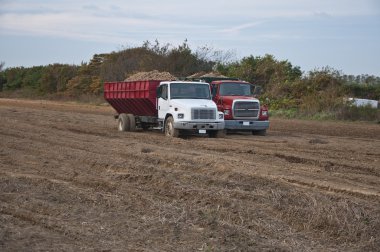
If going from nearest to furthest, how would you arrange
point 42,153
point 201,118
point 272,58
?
point 42,153 < point 201,118 < point 272,58

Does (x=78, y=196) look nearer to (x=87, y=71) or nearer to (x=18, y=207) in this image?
(x=18, y=207)

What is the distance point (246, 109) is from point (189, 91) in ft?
7.88

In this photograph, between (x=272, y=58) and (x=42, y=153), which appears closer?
(x=42, y=153)

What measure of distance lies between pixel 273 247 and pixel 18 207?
3863 millimetres

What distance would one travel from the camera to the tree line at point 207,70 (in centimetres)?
3947

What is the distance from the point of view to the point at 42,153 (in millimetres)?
16062

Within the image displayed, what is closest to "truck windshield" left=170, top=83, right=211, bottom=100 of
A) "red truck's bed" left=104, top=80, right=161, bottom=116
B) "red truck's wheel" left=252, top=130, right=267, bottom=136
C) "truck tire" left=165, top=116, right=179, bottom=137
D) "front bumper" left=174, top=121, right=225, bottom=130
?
"truck tire" left=165, top=116, right=179, bottom=137

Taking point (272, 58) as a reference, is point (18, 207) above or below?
below

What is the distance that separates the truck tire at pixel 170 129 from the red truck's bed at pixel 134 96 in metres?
1.05

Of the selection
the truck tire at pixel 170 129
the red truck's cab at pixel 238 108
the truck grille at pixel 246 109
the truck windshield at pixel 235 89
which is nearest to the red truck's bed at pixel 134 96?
the truck tire at pixel 170 129

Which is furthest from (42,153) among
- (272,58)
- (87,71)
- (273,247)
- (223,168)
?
(87,71)

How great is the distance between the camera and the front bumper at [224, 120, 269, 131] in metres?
23.8

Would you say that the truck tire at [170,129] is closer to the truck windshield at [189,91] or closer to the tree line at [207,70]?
the truck windshield at [189,91]

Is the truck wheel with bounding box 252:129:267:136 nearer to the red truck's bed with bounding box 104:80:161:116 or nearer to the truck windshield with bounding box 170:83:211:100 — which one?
the truck windshield with bounding box 170:83:211:100
